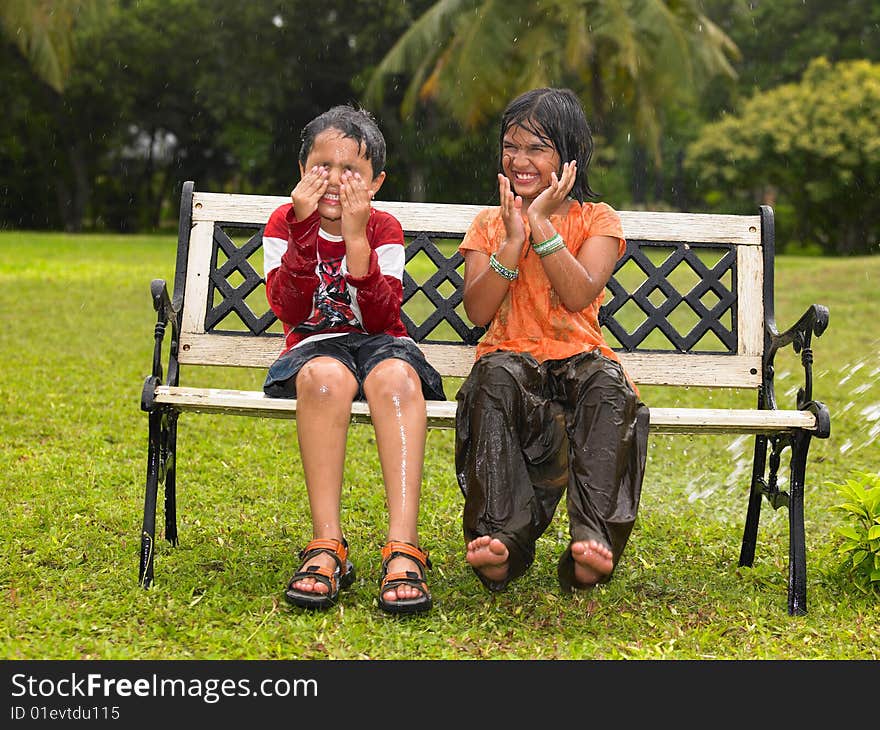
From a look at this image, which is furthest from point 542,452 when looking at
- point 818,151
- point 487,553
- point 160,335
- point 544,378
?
point 818,151

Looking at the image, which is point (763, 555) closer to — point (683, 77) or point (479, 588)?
point (479, 588)

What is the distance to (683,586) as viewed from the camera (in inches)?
150

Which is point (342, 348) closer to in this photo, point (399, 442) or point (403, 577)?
point (399, 442)

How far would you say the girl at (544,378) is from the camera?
3219mm

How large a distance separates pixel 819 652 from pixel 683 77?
20.6 metres

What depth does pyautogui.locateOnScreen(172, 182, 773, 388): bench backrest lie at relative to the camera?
4.06 meters

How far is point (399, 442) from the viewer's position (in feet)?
11.1

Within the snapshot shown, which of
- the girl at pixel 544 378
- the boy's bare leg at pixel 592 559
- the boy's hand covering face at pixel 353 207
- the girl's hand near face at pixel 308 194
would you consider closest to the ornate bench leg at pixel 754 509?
the girl at pixel 544 378

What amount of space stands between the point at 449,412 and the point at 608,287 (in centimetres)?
99

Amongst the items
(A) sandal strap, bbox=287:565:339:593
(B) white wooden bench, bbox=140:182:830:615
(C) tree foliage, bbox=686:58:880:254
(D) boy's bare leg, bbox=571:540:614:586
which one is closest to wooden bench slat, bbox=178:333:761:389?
(B) white wooden bench, bbox=140:182:830:615

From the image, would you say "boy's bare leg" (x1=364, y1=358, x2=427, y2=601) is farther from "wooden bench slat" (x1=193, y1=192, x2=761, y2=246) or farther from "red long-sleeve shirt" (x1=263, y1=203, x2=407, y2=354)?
"wooden bench slat" (x1=193, y1=192, x2=761, y2=246)

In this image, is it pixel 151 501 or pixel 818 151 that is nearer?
pixel 151 501

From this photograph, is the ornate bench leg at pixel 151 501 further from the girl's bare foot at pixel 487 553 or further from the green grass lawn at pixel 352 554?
the girl's bare foot at pixel 487 553

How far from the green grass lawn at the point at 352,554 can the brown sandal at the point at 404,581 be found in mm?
51
